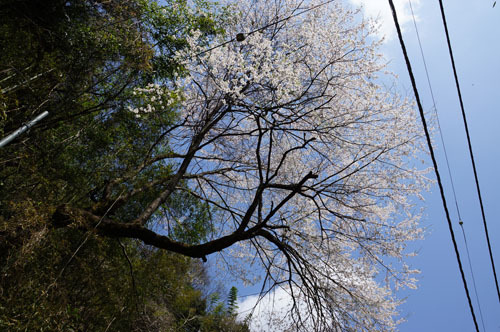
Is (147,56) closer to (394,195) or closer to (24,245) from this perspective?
(24,245)

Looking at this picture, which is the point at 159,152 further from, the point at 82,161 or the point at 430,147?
the point at 430,147

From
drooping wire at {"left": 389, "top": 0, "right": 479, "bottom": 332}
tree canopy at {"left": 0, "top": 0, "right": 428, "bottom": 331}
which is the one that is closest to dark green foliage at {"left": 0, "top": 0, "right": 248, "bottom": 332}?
tree canopy at {"left": 0, "top": 0, "right": 428, "bottom": 331}

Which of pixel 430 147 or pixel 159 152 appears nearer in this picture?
pixel 430 147

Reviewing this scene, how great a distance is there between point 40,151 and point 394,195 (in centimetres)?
525

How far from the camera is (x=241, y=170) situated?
20.5ft

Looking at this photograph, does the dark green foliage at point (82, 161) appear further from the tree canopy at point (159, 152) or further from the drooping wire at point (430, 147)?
the drooping wire at point (430, 147)

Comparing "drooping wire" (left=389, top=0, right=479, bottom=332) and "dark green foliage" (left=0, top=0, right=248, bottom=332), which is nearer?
"drooping wire" (left=389, top=0, right=479, bottom=332)

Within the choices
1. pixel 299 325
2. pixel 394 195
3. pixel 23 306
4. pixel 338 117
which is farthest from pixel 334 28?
pixel 23 306

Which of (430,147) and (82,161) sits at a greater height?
(82,161)

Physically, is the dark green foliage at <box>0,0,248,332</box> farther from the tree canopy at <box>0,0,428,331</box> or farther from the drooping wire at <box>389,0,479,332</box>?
the drooping wire at <box>389,0,479,332</box>

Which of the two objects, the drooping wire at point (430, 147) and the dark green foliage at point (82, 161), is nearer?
the drooping wire at point (430, 147)

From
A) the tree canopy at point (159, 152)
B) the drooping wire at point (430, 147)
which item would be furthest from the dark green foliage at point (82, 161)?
the drooping wire at point (430, 147)

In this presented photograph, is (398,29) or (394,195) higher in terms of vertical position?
(394,195)

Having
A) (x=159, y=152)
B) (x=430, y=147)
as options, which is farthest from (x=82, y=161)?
(x=430, y=147)
